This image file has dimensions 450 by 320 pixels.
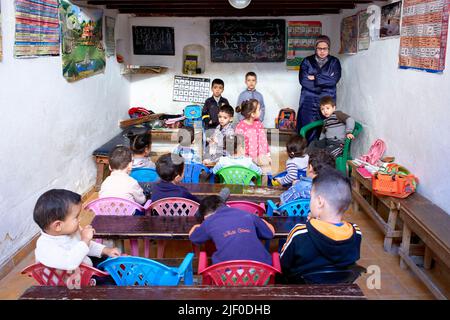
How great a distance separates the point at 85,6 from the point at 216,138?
88.7 inches

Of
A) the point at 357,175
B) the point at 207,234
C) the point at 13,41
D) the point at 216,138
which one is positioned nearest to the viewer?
the point at 207,234

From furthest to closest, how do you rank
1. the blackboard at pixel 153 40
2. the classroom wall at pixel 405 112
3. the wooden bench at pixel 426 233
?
the blackboard at pixel 153 40
the classroom wall at pixel 405 112
the wooden bench at pixel 426 233

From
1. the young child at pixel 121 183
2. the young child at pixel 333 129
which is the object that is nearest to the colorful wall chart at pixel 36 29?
the young child at pixel 121 183

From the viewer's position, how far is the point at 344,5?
239 inches

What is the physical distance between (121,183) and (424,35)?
2.91m

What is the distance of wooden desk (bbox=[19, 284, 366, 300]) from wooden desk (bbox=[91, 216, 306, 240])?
0.70m

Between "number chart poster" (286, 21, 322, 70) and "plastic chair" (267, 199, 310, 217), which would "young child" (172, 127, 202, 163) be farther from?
"number chart poster" (286, 21, 322, 70)

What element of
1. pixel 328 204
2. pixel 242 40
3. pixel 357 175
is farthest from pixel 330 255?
pixel 242 40

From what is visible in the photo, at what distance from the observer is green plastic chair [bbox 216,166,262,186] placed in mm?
4102

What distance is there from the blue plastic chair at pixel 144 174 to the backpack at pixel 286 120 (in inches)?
162

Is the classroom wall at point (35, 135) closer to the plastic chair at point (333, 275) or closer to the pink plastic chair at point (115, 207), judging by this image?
the pink plastic chair at point (115, 207)

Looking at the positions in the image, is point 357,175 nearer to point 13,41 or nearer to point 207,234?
point 207,234

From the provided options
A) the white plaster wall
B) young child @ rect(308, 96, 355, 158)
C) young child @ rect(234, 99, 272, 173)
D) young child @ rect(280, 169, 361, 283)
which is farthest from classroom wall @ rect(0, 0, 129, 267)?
young child @ rect(308, 96, 355, 158)

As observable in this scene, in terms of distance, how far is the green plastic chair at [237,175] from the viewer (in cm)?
410
